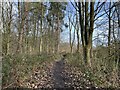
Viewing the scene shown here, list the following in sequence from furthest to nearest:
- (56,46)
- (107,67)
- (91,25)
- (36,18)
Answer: (56,46), (36,18), (91,25), (107,67)

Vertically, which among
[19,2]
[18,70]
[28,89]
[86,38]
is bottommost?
[28,89]

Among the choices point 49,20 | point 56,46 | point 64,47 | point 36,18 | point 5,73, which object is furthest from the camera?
point 64,47

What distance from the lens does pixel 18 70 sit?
25.3 ft

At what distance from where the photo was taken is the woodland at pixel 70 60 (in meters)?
7.58

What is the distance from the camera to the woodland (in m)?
7.58

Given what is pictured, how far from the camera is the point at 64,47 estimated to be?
4066 cm

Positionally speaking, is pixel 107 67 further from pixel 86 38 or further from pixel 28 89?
pixel 86 38

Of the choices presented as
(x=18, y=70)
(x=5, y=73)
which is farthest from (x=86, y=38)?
(x=5, y=73)

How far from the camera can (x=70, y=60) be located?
1789cm

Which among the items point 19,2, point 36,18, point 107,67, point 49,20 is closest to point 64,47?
point 49,20

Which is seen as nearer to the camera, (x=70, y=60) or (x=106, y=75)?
(x=106, y=75)

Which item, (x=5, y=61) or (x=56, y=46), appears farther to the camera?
(x=56, y=46)

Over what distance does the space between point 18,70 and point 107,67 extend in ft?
10.4

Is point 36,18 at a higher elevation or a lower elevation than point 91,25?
higher
